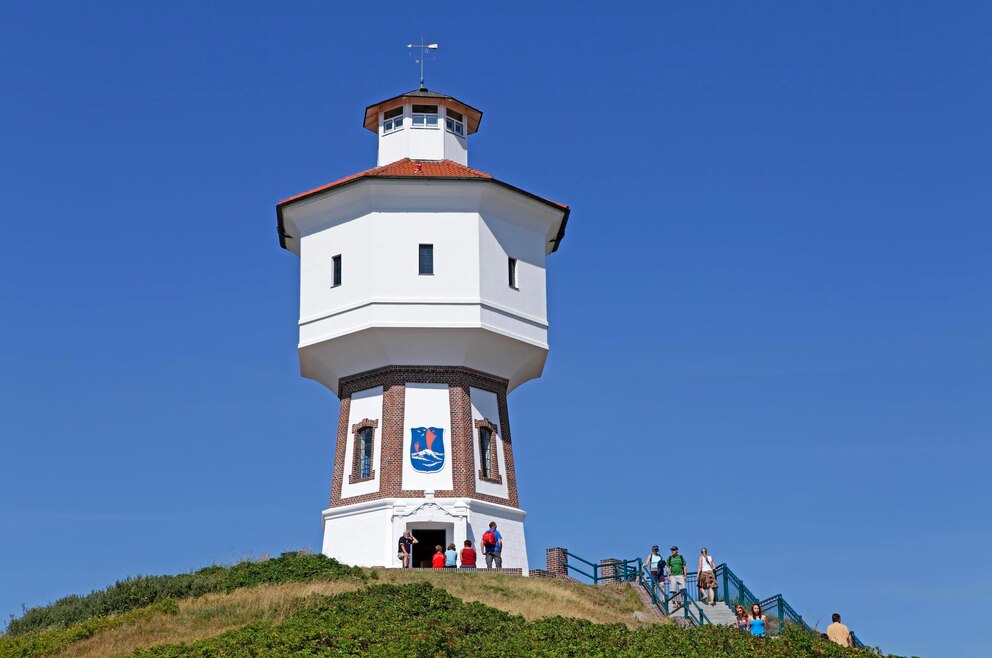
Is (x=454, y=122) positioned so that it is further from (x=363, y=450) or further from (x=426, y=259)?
(x=363, y=450)

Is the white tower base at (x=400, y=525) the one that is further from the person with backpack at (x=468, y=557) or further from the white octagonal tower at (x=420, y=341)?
the person with backpack at (x=468, y=557)

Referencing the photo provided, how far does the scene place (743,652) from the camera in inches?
1037

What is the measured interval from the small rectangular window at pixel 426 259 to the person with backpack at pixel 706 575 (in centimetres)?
1144

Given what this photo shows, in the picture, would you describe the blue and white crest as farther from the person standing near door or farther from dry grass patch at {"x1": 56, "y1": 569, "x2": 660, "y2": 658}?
dry grass patch at {"x1": 56, "y1": 569, "x2": 660, "y2": 658}

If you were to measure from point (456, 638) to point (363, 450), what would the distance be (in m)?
14.5

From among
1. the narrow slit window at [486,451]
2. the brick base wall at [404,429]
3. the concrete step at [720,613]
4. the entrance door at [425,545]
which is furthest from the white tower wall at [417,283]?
the concrete step at [720,613]

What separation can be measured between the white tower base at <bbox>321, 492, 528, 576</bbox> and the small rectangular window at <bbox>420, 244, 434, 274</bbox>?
6306 millimetres

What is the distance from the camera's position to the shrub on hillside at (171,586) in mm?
32594

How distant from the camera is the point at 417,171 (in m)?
41.9

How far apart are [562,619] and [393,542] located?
10889 mm

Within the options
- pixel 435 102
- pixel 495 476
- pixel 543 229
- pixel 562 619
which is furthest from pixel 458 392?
pixel 562 619

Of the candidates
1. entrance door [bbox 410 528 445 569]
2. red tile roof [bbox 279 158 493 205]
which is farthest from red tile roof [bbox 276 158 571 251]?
entrance door [bbox 410 528 445 569]

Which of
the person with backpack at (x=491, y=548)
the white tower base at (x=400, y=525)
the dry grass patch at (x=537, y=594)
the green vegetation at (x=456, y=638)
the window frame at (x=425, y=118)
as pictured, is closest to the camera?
the green vegetation at (x=456, y=638)

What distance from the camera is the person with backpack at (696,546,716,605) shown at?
3438 cm
